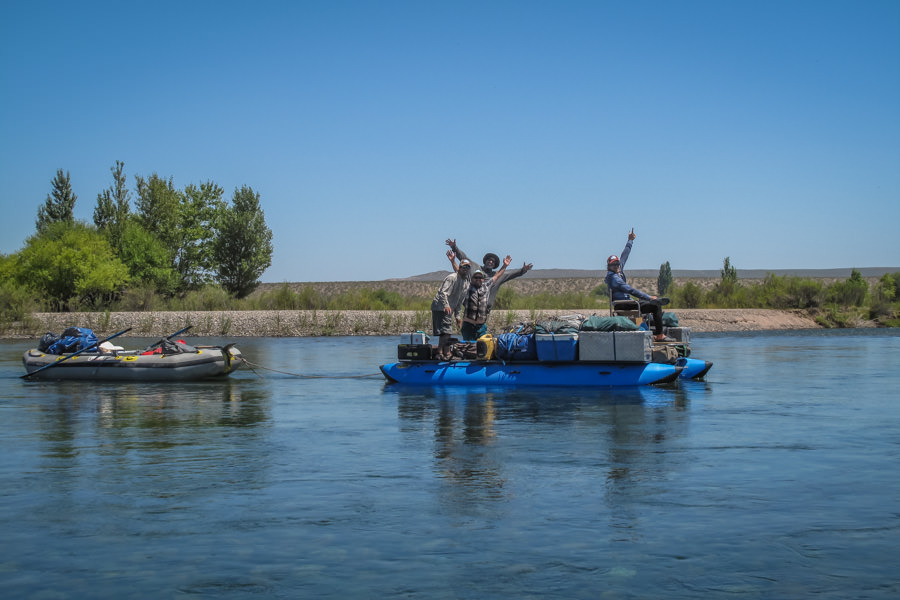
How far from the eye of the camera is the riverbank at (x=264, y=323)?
→ 4247 centimetres

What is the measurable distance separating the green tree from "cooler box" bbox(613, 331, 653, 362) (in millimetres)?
43639

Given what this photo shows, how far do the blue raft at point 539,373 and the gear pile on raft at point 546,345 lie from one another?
0.02 meters

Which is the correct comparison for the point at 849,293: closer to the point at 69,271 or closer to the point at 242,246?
the point at 242,246

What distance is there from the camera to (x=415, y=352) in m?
18.8

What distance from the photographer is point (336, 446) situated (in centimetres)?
1174

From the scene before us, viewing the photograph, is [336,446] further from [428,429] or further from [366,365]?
[366,365]

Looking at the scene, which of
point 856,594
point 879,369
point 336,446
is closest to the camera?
point 856,594

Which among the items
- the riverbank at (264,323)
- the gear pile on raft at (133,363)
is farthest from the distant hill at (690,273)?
the gear pile on raft at (133,363)

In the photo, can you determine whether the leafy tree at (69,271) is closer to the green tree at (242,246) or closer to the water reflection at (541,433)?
the green tree at (242,246)

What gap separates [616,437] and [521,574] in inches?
232

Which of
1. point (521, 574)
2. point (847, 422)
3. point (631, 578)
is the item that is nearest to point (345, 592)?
point (521, 574)

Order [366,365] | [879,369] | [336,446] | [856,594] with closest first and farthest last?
1. [856,594]
2. [336,446]
3. [879,369]
4. [366,365]

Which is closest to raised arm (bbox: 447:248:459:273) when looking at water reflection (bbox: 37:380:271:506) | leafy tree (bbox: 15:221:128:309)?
water reflection (bbox: 37:380:271:506)

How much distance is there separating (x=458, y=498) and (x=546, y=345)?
906 cm
